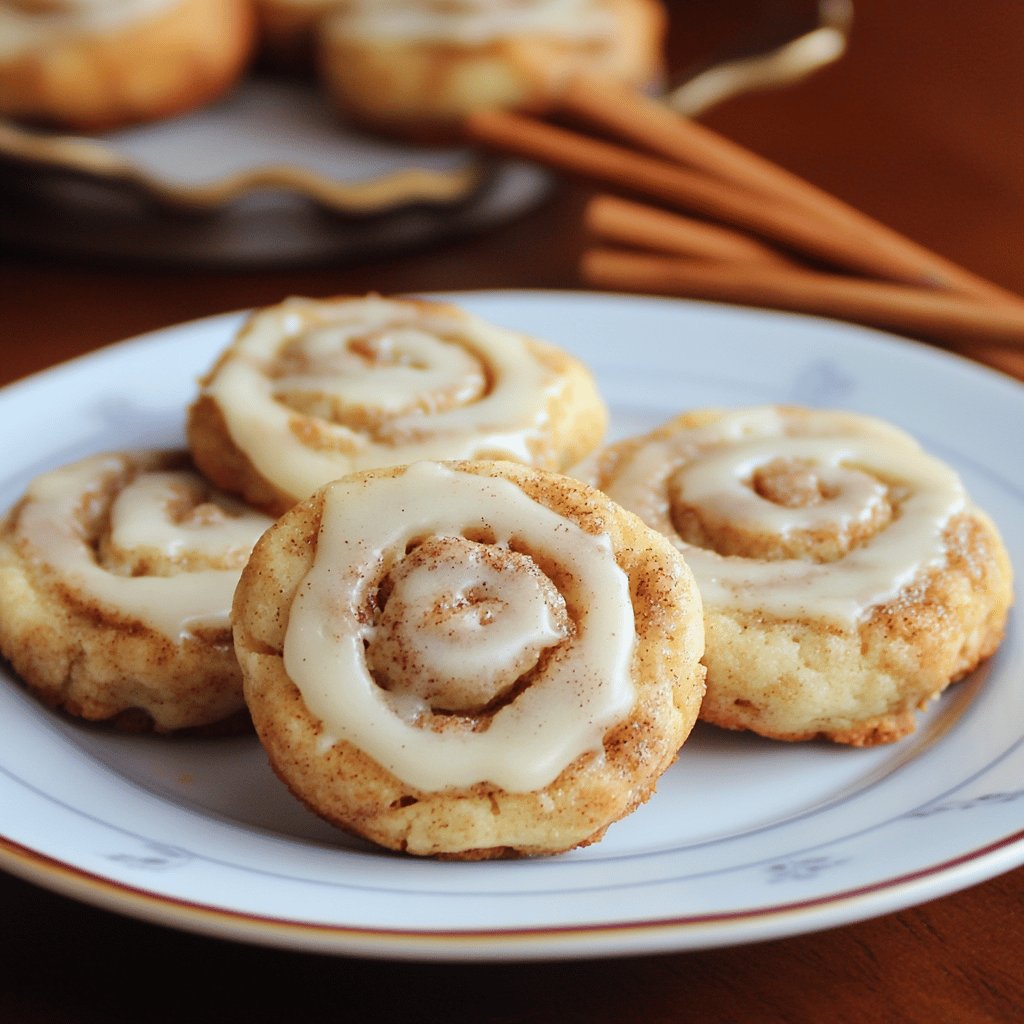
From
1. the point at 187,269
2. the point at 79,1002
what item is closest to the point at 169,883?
the point at 79,1002

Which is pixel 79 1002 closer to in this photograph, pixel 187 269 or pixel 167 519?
pixel 167 519

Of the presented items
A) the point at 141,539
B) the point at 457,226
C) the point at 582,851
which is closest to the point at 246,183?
the point at 457,226

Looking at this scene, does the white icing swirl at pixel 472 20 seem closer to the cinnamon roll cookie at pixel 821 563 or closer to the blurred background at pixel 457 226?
the blurred background at pixel 457 226

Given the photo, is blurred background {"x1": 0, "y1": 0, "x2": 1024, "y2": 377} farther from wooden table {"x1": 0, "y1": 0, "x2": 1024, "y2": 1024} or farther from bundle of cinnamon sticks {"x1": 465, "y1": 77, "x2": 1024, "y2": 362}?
bundle of cinnamon sticks {"x1": 465, "y1": 77, "x2": 1024, "y2": 362}

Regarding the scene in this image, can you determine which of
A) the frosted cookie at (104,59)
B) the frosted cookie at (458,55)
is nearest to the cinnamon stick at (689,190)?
the frosted cookie at (458,55)

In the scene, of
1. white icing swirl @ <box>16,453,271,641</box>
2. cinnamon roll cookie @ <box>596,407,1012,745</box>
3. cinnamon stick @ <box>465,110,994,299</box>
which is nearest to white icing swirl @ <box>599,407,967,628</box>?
cinnamon roll cookie @ <box>596,407,1012,745</box>

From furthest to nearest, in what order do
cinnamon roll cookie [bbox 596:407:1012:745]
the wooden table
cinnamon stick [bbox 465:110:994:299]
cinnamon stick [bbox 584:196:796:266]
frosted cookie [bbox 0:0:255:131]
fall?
frosted cookie [bbox 0:0:255:131] → cinnamon stick [bbox 584:196:796:266] → cinnamon stick [bbox 465:110:994:299] → cinnamon roll cookie [bbox 596:407:1012:745] → the wooden table

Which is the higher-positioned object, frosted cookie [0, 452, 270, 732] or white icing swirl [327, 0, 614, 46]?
white icing swirl [327, 0, 614, 46]
